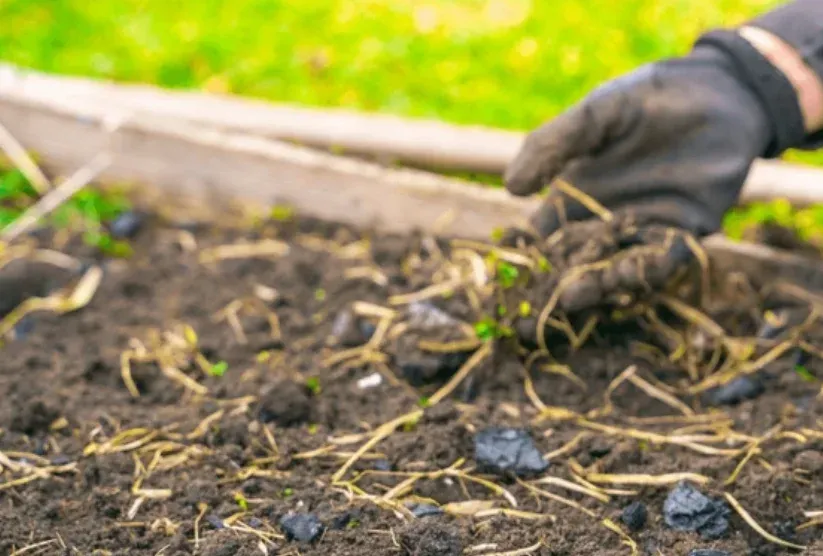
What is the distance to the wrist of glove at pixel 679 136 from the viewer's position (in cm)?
266

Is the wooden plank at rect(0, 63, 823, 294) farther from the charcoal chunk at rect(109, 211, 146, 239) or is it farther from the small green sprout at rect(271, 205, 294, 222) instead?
the charcoal chunk at rect(109, 211, 146, 239)

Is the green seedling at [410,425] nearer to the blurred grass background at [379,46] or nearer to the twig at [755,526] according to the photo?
the twig at [755,526]

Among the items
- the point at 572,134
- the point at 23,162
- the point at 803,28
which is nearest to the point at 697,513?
the point at 572,134

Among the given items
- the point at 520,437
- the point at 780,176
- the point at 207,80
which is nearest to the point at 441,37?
the point at 207,80

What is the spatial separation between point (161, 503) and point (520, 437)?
748mm

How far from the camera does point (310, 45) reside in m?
4.62

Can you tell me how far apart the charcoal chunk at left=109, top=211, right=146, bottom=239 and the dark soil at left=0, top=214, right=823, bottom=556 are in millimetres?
385

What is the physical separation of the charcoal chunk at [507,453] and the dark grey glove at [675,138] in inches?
26.5

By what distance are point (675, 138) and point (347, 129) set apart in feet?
4.38

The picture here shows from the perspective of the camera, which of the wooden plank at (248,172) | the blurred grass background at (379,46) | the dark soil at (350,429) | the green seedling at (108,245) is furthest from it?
the blurred grass background at (379,46)

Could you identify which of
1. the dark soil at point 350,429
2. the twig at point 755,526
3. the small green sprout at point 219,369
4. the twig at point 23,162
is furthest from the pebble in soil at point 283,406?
the twig at point 23,162

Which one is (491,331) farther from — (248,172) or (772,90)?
(248,172)

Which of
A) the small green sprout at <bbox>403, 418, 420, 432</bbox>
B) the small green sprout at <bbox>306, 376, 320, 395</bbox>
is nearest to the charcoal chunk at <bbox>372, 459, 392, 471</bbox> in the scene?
the small green sprout at <bbox>403, 418, 420, 432</bbox>

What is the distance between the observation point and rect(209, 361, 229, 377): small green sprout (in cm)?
261
